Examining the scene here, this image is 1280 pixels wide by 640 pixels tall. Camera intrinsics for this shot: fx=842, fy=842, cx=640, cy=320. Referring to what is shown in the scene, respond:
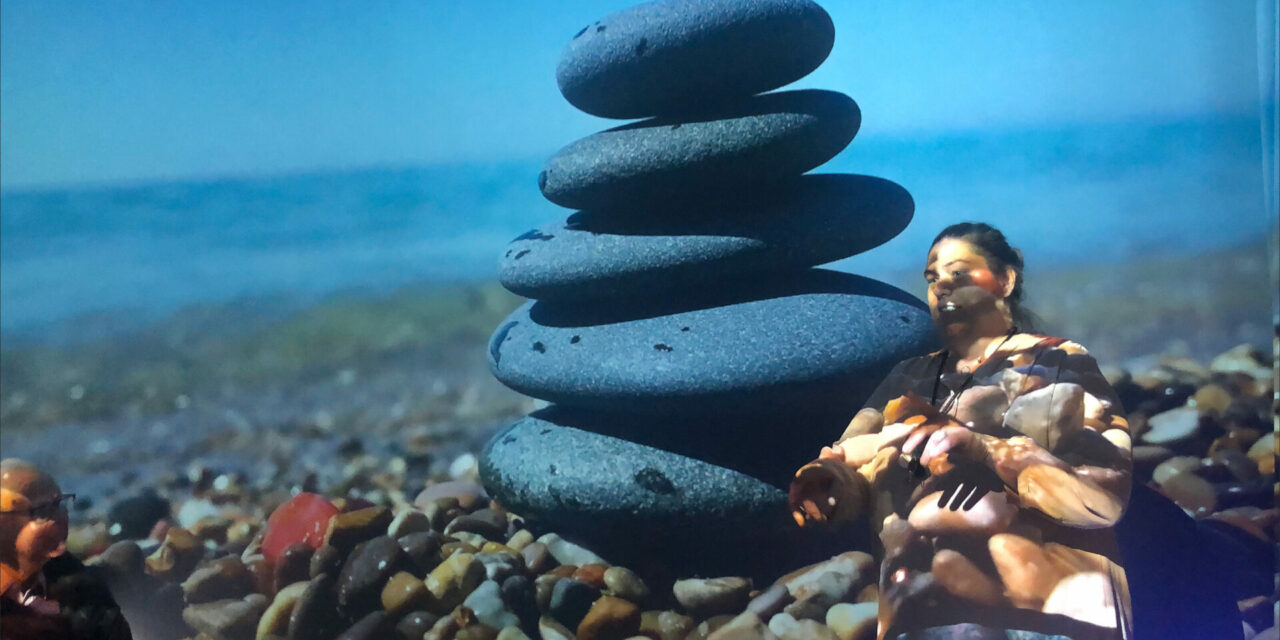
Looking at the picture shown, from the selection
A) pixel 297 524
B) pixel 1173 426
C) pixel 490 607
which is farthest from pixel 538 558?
pixel 1173 426

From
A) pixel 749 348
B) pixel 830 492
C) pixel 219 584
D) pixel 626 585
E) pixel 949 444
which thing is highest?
pixel 749 348

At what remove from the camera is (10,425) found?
3217 millimetres

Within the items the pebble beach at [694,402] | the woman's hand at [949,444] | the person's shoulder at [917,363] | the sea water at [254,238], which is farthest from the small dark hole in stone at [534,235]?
the woman's hand at [949,444]

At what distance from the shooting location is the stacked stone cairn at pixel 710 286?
246cm

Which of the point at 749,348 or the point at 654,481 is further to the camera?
the point at 654,481

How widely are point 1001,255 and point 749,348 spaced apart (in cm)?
72

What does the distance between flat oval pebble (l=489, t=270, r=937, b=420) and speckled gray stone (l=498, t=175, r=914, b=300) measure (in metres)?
0.08

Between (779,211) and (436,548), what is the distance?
158 cm

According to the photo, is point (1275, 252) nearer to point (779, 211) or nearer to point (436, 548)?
point (779, 211)

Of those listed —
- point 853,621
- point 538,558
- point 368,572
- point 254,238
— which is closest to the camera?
point 853,621

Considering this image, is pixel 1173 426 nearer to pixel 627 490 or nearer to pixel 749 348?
pixel 749 348

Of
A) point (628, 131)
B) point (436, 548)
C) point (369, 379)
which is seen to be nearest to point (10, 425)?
point (369, 379)

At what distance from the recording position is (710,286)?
2.63 metres

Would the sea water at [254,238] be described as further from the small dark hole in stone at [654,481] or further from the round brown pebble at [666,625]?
the round brown pebble at [666,625]
